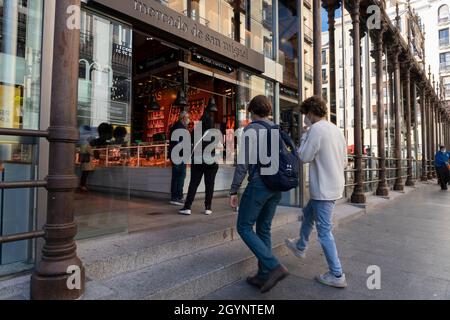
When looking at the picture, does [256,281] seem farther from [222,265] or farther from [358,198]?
[358,198]

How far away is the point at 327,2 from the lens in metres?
9.11

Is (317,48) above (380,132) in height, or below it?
above

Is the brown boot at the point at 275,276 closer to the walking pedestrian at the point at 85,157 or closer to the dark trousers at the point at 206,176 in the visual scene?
the walking pedestrian at the point at 85,157

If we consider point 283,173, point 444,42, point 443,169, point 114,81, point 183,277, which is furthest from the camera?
point 444,42

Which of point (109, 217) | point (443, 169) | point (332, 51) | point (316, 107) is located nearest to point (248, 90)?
point (316, 107)

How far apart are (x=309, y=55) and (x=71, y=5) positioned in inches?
242

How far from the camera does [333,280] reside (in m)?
3.29

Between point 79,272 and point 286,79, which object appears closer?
point 79,272

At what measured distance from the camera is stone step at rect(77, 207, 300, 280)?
3094 millimetres

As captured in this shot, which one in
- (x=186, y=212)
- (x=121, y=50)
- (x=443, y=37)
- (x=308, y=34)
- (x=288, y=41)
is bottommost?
(x=186, y=212)

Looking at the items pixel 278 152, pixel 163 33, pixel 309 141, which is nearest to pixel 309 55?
pixel 163 33

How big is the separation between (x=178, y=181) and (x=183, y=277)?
3.85 metres
